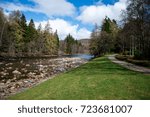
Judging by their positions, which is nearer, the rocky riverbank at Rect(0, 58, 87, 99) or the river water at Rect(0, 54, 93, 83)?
the rocky riverbank at Rect(0, 58, 87, 99)

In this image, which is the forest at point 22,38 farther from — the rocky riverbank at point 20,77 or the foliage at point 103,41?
the rocky riverbank at point 20,77

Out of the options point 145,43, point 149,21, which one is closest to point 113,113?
point 149,21

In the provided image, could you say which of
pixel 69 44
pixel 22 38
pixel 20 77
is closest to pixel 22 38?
pixel 22 38

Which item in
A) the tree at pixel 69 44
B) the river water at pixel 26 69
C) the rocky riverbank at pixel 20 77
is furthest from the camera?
the tree at pixel 69 44

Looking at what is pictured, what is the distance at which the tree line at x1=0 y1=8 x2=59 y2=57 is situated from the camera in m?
78.8

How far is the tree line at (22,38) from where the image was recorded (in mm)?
78812

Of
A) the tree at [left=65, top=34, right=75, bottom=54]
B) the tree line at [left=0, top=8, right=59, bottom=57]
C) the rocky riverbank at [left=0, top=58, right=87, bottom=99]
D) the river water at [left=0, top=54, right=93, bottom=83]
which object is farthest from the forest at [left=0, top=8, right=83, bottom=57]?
the rocky riverbank at [left=0, top=58, right=87, bottom=99]

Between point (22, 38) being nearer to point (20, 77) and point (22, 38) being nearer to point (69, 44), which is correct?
point (69, 44)

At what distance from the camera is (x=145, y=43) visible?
136 feet

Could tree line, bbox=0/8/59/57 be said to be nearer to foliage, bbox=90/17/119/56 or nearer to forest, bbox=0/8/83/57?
forest, bbox=0/8/83/57

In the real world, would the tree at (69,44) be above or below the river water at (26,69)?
above

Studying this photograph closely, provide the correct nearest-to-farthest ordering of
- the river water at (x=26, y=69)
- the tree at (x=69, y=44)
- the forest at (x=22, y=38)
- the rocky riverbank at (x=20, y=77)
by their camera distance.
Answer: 1. the rocky riverbank at (x=20, y=77)
2. the river water at (x=26, y=69)
3. the forest at (x=22, y=38)
4. the tree at (x=69, y=44)

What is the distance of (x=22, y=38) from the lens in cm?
8950

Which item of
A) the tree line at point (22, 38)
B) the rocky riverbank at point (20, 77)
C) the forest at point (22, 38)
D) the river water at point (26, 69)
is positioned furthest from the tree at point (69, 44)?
the rocky riverbank at point (20, 77)
